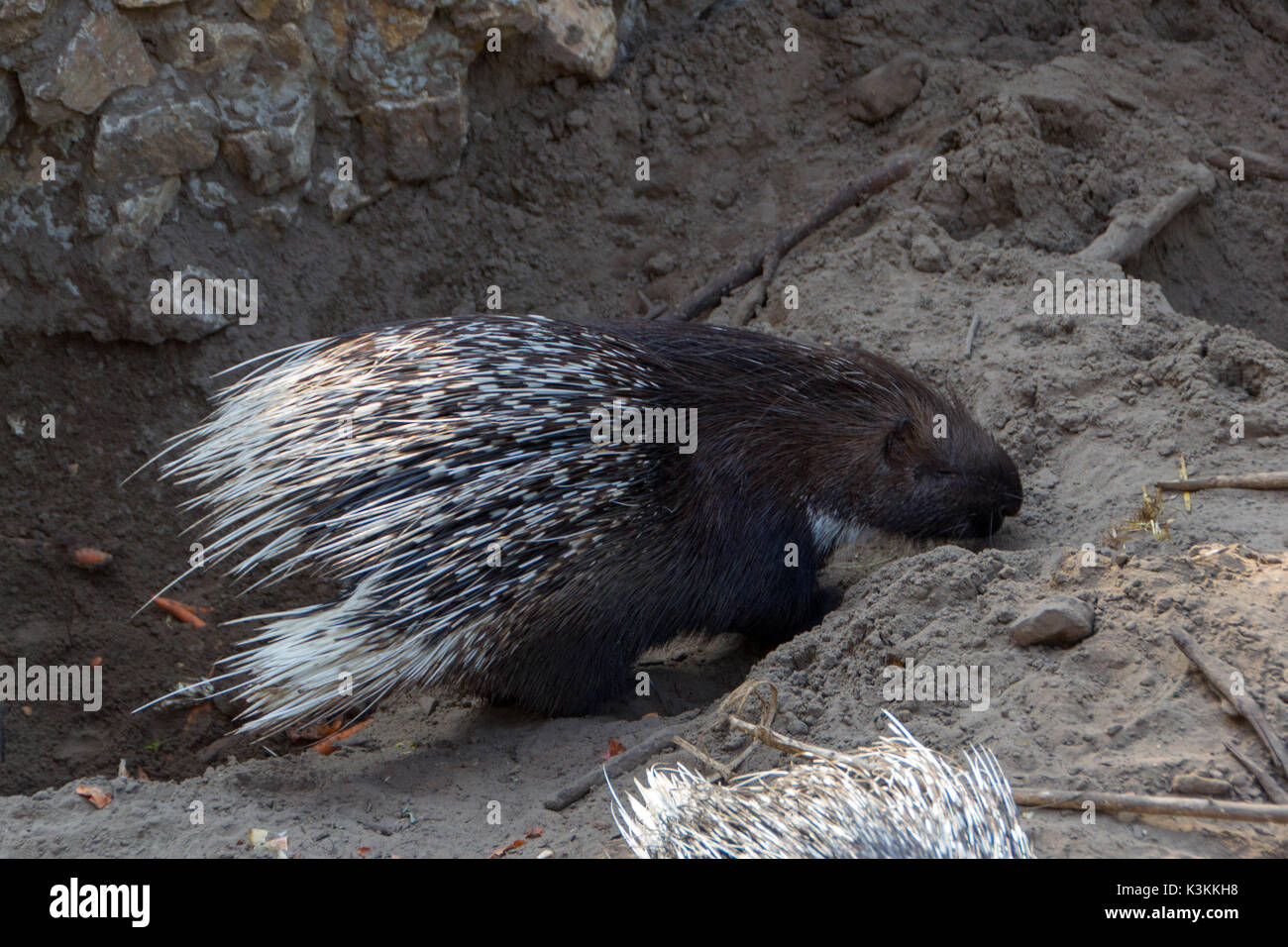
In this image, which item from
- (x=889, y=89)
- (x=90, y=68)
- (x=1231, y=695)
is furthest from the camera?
(x=889, y=89)

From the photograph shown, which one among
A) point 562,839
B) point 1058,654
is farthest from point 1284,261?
point 562,839

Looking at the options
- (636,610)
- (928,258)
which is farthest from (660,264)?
(636,610)

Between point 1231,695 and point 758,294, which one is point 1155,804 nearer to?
point 1231,695

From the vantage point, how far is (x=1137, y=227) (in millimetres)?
5035

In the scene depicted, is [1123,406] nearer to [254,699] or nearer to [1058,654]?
[1058,654]

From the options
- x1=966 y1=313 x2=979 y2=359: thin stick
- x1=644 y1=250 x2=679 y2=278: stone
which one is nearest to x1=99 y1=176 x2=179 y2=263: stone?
x1=644 y1=250 x2=679 y2=278: stone

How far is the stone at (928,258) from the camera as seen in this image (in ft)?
16.4

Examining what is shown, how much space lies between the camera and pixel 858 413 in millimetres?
3938

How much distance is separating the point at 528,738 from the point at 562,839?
0.84m

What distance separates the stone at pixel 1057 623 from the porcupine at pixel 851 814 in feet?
1.82

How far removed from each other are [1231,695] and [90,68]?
417 cm

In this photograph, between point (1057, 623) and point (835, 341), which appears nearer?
point (1057, 623)

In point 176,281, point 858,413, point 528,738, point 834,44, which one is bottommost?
point 528,738

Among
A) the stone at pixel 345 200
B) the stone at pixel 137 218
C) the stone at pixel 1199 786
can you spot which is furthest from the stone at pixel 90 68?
the stone at pixel 1199 786
